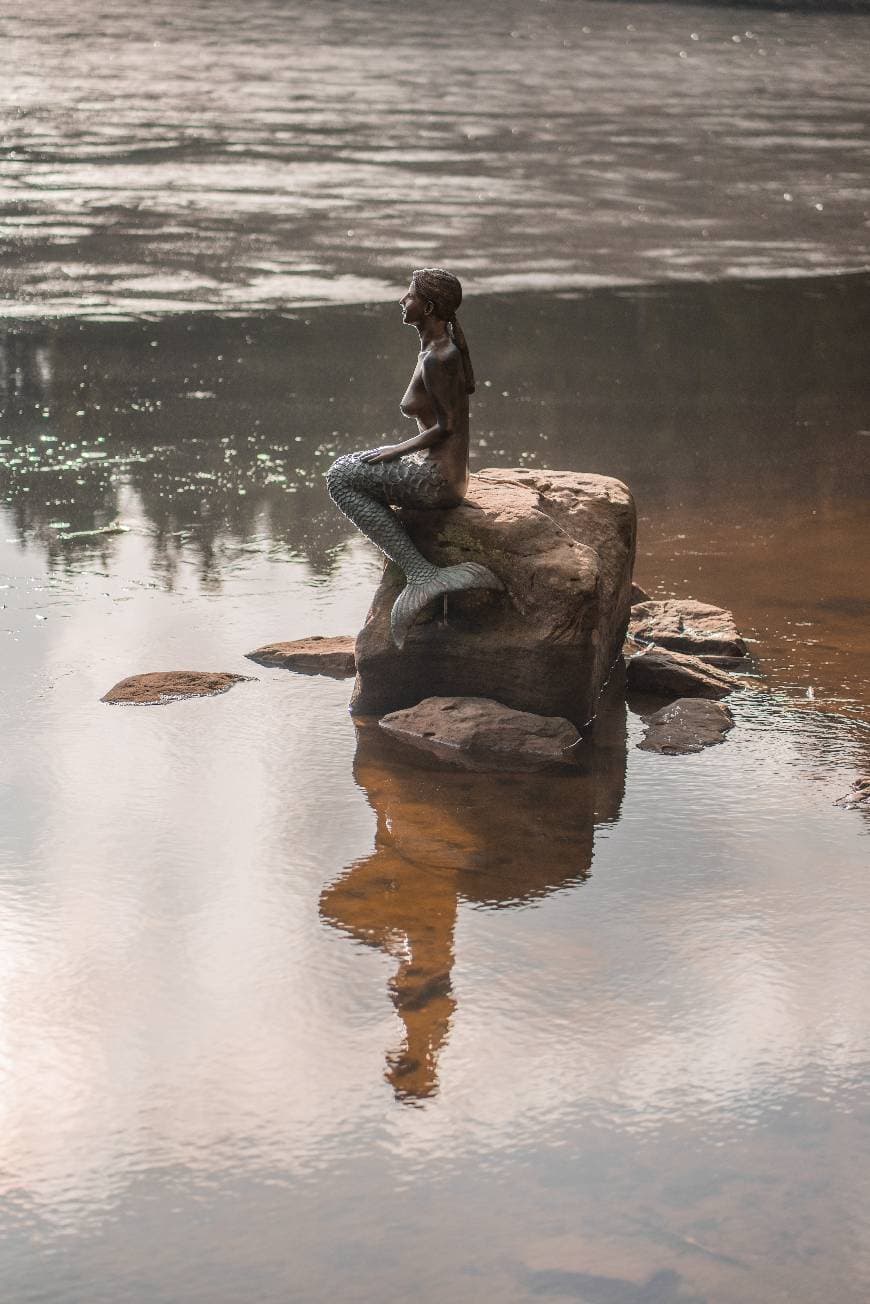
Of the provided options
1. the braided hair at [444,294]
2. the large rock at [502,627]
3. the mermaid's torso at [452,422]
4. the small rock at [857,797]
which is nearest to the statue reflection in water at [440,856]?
the large rock at [502,627]

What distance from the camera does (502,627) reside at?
7000 mm

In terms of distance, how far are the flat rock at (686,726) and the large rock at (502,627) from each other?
0.31 m

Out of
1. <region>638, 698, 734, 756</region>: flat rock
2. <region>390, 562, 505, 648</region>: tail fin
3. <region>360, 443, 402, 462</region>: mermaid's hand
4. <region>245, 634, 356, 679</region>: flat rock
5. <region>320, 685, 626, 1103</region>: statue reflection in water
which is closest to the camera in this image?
<region>320, 685, 626, 1103</region>: statue reflection in water

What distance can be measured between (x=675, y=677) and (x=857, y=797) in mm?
1342

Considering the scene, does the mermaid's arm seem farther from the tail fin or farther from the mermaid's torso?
the tail fin

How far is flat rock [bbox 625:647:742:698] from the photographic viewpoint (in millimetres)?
7488

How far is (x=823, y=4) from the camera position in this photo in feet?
103

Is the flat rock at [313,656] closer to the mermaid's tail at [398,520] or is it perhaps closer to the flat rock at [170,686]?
the flat rock at [170,686]

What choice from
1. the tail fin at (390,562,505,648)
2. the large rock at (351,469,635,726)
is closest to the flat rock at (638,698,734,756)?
the large rock at (351,469,635,726)

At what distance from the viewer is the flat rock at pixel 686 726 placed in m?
6.96

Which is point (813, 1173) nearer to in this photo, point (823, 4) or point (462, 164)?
point (462, 164)

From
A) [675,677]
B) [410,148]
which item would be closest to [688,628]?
[675,677]

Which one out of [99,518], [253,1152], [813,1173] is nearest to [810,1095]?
[813,1173]

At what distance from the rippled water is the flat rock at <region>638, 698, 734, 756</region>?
9.60m
